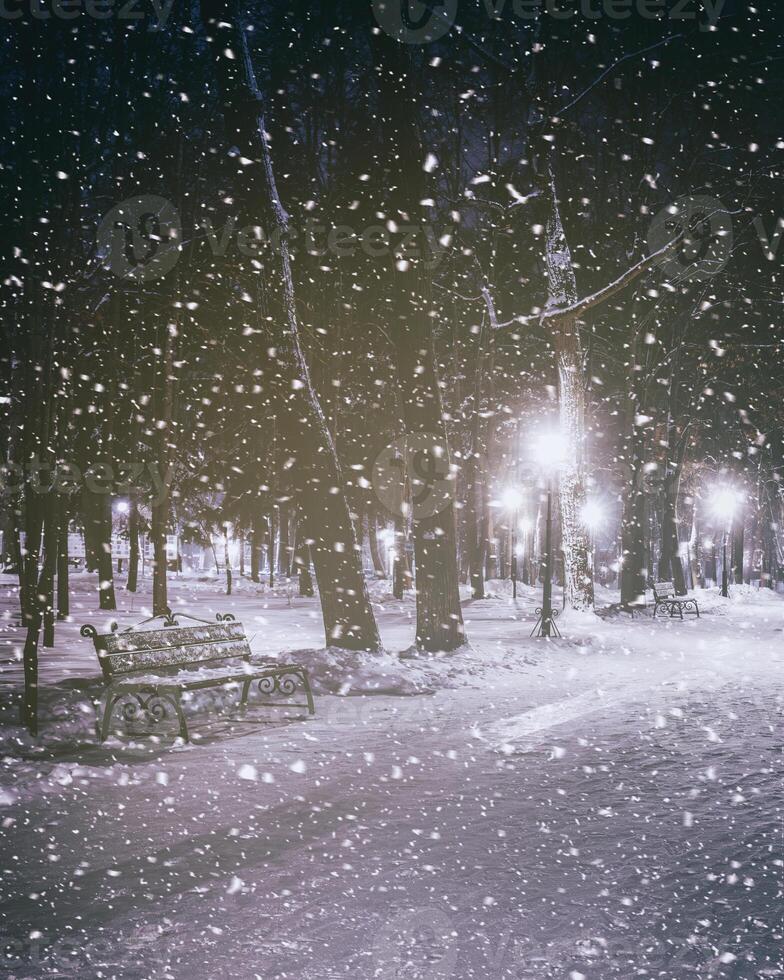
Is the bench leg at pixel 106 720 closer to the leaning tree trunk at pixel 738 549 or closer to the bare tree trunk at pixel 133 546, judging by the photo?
the bare tree trunk at pixel 133 546

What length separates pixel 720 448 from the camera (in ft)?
106

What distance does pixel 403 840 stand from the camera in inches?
198

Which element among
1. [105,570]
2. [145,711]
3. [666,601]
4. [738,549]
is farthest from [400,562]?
[145,711]

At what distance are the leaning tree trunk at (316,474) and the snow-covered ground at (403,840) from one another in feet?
4.82

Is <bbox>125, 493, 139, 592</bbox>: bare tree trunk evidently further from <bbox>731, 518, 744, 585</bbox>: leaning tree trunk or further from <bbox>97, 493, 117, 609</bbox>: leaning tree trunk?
<bbox>731, 518, 744, 585</bbox>: leaning tree trunk

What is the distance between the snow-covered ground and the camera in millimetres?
3627

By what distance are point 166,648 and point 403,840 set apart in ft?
15.1

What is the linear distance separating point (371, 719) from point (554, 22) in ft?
56.7

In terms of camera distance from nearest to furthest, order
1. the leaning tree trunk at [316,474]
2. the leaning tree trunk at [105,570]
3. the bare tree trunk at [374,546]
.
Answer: the leaning tree trunk at [316,474] → the leaning tree trunk at [105,570] → the bare tree trunk at [374,546]

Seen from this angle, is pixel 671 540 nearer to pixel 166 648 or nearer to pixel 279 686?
pixel 279 686

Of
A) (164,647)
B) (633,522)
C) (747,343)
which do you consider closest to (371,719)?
(164,647)

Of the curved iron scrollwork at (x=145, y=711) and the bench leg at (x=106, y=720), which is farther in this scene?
the curved iron scrollwork at (x=145, y=711)

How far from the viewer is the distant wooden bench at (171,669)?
8.03 m

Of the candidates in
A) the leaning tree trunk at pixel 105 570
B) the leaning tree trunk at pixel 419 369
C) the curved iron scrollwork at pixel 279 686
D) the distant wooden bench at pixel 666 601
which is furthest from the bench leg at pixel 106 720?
the distant wooden bench at pixel 666 601
